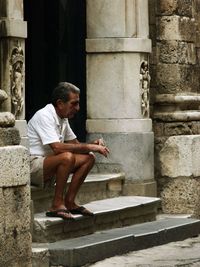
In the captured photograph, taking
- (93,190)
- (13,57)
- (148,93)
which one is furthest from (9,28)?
(148,93)

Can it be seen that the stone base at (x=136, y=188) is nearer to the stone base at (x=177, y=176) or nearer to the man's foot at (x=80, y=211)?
the stone base at (x=177, y=176)

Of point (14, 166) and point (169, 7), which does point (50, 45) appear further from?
point (14, 166)

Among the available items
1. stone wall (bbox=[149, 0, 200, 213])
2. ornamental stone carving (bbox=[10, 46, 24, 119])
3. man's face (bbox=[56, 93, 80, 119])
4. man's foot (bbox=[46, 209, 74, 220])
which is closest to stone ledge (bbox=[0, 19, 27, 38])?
ornamental stone carving (bbox=[10, 46, 24, 119])

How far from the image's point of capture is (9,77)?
10.3 metres

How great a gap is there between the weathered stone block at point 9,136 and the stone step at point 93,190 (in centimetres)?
105

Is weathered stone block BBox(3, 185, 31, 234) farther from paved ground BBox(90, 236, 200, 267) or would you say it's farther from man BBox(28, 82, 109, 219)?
paved ground BBox(90, 236, 200, 267)

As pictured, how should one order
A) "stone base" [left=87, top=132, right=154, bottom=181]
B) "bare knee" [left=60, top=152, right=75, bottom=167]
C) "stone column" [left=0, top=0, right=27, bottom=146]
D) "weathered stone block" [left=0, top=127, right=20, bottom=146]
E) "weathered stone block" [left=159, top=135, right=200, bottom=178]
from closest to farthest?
1. "weathered stone block" [left=0, top=127, right=20, bottom=146]
2. "stone column" [left=0, top=0, right=27, bottom=146]
3. "bare knee" [left=60, top=152, right=75, bottom=167]
4. "stone base" [left=87, top=132, right=154, bottom=181]
5. "weathered stone block" [left=159, top=135, right=200, bottom=178]

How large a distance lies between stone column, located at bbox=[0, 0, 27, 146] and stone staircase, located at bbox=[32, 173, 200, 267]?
81 centimetres

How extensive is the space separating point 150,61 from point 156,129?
2.56ft

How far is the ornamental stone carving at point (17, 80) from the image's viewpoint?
408 inches

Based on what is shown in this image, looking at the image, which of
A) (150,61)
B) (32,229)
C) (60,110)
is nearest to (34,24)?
(150,61)

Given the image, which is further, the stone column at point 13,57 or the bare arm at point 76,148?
the bare arm at point 76,148

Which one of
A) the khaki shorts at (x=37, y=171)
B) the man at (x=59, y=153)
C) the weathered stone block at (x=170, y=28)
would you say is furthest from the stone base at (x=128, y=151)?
the khaki shorts at (x=37, y=171)

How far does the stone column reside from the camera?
33.7ft
